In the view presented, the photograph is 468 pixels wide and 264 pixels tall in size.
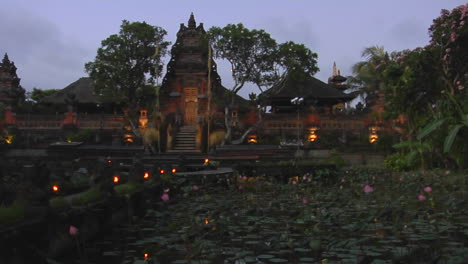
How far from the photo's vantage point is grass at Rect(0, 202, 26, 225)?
4145 mm

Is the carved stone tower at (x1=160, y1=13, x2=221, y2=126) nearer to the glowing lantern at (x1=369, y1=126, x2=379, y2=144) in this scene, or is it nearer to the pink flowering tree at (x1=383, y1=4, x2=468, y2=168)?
the glowing lantern at (x1=369, y1=126, x2=379, y2=144)

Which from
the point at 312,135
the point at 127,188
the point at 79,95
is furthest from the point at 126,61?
the point at 127,188

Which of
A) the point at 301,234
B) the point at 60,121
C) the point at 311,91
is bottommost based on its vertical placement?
the point at 301,234

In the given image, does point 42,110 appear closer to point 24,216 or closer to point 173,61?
point 173,61

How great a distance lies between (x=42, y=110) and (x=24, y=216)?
36.0 metres

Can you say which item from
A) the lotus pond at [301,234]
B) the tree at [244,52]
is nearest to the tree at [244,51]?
the tree at [244,52]

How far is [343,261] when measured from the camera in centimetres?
412

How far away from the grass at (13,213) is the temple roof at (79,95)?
3354cm

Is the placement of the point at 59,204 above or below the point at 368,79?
below

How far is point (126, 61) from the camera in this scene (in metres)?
31.0

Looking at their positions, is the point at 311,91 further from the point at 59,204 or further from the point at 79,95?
the point at 59,204

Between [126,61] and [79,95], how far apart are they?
9.27m

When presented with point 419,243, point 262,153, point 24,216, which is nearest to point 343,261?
point 419,243

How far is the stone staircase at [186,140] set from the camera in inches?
1174
